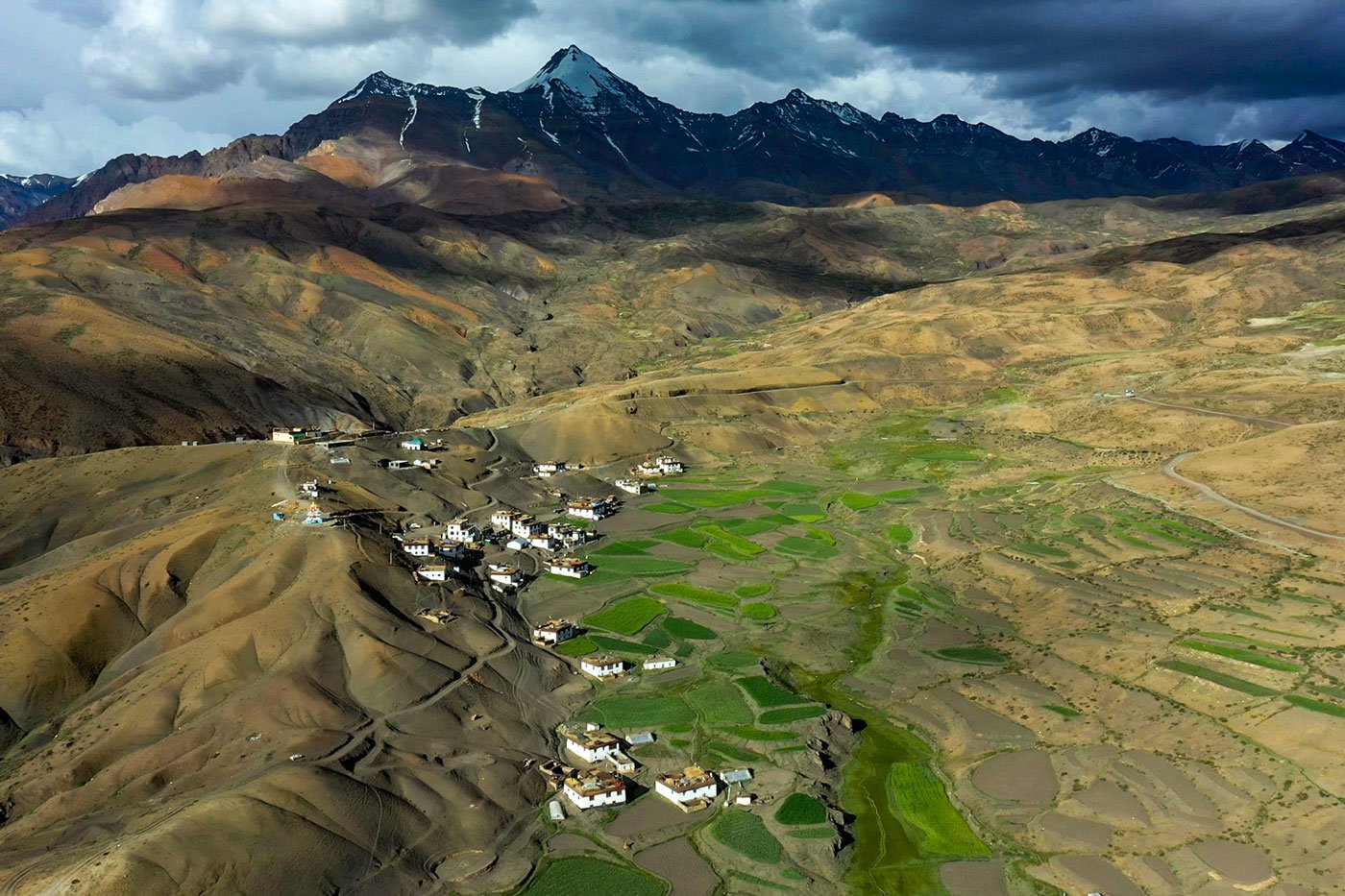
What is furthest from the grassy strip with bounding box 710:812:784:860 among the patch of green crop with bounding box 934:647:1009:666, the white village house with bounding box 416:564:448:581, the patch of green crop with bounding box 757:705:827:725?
the white village house with bounding box 416:564:448:581

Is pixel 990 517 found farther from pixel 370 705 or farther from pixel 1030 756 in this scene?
pixel 370 705

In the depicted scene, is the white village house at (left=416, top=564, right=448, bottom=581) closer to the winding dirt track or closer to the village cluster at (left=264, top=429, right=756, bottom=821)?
the village cluster at (left=264, top=429, right=756, bottom=821)

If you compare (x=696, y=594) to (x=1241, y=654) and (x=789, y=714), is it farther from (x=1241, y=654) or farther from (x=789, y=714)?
(x=1241, y=654)

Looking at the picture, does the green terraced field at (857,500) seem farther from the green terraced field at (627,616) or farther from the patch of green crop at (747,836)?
the patch of green crop at (747,836)

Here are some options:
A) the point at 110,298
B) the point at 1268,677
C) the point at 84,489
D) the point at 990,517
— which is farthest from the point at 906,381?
the point at 110,298

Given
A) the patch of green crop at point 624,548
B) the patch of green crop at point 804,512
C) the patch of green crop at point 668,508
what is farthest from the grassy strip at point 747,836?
the patch of green crop at point 668,508

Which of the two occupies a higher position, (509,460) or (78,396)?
(78,396)
